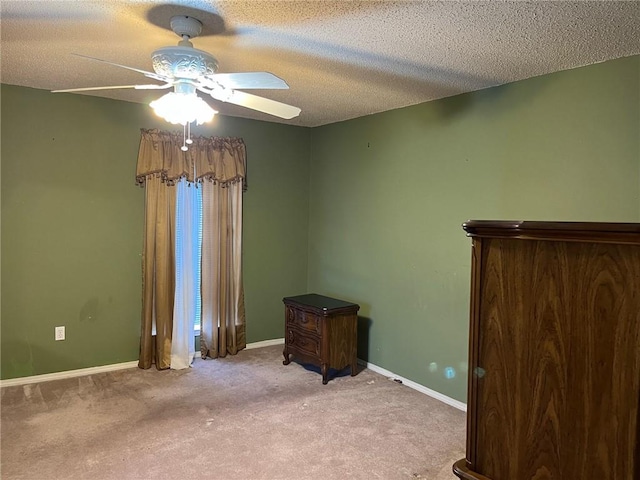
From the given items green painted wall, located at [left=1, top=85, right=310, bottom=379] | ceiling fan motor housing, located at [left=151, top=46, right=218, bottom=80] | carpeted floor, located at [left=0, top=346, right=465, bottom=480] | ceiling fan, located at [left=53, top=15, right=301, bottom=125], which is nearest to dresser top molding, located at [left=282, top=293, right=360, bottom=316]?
carpeted floor, located at [left=0, top=346, right=465, bottom=480]

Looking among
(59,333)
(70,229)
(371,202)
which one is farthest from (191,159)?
(59,333)

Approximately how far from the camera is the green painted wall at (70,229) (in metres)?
3.59

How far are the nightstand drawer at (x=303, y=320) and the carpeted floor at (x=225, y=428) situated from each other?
0.41m

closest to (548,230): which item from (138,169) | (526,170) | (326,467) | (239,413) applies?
(326,467)

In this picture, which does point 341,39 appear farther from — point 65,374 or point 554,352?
point 65,374

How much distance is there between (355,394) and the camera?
3.64 metres

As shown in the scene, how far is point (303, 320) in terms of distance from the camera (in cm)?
410

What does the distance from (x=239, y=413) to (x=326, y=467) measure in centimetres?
89

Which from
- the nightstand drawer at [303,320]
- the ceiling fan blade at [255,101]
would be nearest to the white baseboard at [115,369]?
the nightstand drawer at [303,320]

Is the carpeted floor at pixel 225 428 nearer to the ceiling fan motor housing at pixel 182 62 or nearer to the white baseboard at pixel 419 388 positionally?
the white baseboard at pixel 419 388

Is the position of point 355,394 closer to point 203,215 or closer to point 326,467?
point 326,467

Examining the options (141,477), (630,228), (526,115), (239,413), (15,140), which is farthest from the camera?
(15,140)

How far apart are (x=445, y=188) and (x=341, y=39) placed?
1.61 metres

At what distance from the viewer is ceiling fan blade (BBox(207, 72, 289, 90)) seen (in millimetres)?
2139
